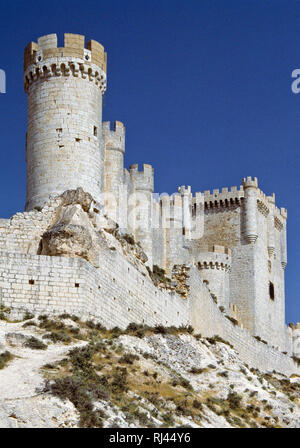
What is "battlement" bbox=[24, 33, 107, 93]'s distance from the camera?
103 ft

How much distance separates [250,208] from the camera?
50938 mm

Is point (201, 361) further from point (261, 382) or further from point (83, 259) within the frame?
point (83, 259)

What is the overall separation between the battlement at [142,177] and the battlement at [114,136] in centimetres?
412

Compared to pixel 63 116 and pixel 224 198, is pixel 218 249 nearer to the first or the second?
pixel 224 198

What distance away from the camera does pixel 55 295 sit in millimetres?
24484

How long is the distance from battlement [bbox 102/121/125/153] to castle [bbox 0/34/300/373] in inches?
1.8

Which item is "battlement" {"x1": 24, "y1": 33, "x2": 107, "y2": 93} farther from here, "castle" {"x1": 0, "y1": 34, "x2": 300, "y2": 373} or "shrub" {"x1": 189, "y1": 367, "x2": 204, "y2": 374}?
"shrub" {"x1": 189, "y1": 367, "x2": 204, "y2": 374}

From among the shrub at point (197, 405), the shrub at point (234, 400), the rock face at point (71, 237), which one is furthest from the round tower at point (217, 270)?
the shrub at point (197, 405)

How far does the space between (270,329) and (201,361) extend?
22.7m

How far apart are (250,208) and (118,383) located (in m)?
32.1

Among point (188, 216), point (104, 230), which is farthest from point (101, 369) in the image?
point (188, 216)

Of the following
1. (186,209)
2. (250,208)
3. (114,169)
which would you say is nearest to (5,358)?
(114,169)

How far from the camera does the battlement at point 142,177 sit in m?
42.1

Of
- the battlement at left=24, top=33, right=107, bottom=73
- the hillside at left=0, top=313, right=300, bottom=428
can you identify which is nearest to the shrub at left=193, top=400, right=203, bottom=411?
the hillside at left=0, top=313, right=300, bottom=428
